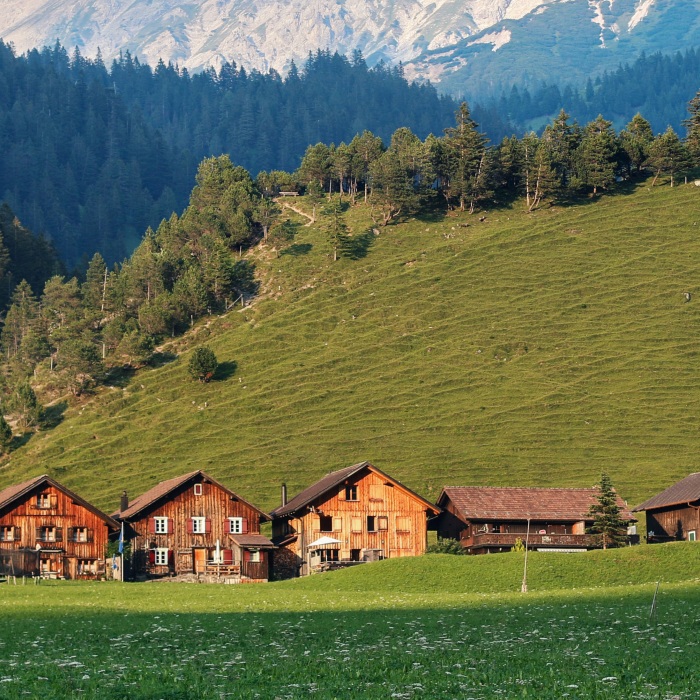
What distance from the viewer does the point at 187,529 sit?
8512cm

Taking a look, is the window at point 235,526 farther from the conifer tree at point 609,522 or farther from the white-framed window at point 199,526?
the conifer tree at point 609,522

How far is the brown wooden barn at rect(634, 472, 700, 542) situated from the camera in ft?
258

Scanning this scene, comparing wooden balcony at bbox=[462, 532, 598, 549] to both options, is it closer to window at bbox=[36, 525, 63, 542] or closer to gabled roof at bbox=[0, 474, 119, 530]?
gabled roof at bbox=[0, 474, 119, 530]

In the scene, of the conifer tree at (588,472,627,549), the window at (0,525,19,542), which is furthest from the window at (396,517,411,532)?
the window at (0,525,19,542)

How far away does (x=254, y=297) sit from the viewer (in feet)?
504

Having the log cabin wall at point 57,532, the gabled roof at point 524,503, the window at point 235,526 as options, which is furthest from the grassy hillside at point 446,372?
the log cabin wall at point 57,532

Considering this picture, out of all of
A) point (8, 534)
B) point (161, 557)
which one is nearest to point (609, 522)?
point (161, 557)

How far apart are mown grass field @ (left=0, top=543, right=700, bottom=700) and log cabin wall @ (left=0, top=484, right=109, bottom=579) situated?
2642 cm

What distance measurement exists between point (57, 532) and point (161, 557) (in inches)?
290

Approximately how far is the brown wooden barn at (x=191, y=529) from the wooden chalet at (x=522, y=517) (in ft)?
46.2

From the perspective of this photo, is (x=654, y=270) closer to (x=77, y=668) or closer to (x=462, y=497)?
(x=462, y=497)

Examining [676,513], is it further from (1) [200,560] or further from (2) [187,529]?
(2) [187,529]

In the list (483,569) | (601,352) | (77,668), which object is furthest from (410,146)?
(77,668)

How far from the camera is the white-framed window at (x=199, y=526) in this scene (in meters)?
85.2
